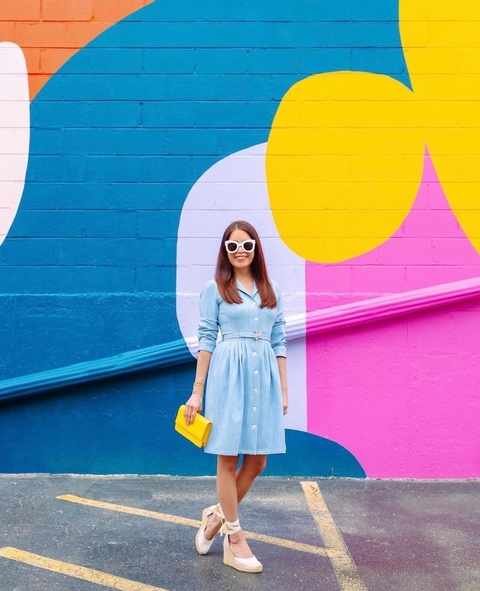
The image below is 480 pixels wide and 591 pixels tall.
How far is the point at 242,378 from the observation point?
12.5 feet

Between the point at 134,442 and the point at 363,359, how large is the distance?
1.81 metres

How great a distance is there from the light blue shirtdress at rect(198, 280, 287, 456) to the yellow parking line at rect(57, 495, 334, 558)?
63 cm

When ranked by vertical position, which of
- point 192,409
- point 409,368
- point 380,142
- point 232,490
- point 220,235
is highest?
point 380,142

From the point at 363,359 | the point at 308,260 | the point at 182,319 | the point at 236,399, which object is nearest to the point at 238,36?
the point at 308,260

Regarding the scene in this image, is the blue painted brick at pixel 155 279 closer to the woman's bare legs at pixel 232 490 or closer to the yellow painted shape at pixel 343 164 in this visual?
the yellow painted shape at pixel 343 164

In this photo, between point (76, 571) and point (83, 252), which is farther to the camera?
point (83, 252)

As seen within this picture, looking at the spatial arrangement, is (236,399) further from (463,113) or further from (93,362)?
(463,113)

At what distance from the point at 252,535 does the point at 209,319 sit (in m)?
1.34

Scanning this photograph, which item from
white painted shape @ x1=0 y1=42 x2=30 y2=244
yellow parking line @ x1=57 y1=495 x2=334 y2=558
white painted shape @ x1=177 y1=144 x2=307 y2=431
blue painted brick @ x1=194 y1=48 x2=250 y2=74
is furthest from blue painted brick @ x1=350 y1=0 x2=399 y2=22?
yellow parking line @ x1=57 y1=495 x2=334 y2=558

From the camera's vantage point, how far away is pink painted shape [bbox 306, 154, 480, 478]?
17.7ft

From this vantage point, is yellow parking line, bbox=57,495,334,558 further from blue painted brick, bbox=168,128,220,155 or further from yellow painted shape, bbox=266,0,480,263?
blue painted brick, bbox=168,128,220,155

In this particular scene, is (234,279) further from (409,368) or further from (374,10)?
(374,10)

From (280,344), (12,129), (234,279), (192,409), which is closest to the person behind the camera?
(192,409)

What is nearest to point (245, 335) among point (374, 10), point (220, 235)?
point (220, 235)
